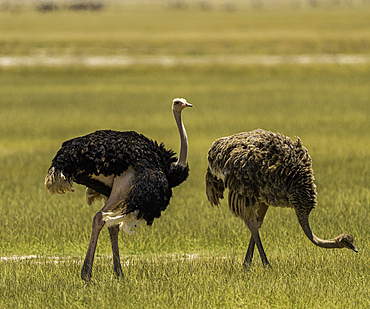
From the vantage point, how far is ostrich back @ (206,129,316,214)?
8.10 metres

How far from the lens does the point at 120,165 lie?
25.4ft

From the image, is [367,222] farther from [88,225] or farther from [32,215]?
[32,215]

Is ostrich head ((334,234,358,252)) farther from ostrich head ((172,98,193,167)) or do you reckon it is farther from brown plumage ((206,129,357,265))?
ostrich head ((172,98,193,167))

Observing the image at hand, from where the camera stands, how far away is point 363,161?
16.9 m

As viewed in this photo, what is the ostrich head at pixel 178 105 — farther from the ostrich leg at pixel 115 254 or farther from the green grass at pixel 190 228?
the green grass at pixel 190 228

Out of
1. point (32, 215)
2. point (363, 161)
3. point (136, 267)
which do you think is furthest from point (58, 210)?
point (363, 161)

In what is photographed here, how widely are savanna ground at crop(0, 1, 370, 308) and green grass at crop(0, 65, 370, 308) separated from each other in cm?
A: 3

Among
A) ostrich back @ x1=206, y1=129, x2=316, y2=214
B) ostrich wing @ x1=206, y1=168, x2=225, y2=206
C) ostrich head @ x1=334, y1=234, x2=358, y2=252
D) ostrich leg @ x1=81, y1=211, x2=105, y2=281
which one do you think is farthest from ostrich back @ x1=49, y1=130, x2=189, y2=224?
ostrich head @ x1=334, y1=234, x2=358, y2=252

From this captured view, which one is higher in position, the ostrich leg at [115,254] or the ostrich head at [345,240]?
the ostrich head at [345,240]

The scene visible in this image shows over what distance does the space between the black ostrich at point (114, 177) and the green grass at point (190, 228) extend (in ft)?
1.89

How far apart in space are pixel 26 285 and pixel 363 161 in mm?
11094

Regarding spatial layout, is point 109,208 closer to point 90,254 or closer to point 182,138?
point 90,254

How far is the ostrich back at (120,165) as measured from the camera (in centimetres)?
755

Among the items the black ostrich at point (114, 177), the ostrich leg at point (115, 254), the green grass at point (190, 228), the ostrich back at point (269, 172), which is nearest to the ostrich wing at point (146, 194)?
the black ostrich at point (114, 177)
